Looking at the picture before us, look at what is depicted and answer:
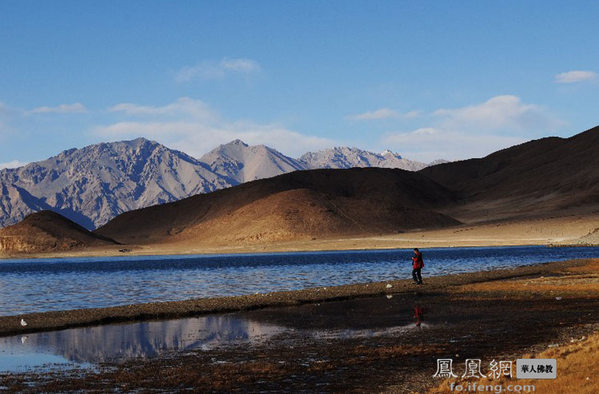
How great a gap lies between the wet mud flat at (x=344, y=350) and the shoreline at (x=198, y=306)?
2.44 metres

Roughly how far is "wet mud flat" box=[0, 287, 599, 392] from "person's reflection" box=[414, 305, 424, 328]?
1.9 inches

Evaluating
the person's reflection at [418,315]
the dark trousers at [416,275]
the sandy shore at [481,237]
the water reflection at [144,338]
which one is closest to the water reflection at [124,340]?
the water reflection at [144,338]

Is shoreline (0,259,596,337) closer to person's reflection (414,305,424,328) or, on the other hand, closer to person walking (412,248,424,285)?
person walking (412,248,424,285)

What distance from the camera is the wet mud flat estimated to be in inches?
722

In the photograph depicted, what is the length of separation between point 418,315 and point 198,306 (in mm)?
11005

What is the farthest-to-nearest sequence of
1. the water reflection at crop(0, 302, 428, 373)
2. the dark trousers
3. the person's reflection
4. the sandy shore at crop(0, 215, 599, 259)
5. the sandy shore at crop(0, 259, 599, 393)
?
1. the sandy shore at crop(0, 215, 599, 259)
2. the dark trousers
3. the person's reflection
4. the water reflection at crop(0, 302, 428, 373)
5. the sandy shore at crop(0, 259, 599, 393)

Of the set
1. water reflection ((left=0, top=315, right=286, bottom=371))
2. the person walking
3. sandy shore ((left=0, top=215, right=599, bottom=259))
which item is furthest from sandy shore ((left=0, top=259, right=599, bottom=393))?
sandy shore ((left=0, top=215, right=599, bottom=259))

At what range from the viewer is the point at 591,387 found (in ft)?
49.6

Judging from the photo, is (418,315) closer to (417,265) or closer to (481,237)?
(417,265)

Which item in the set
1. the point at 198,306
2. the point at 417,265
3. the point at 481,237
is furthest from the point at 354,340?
the point at 481,237

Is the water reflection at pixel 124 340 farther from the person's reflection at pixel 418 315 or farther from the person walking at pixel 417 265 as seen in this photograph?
the person walking at pixel 417 265

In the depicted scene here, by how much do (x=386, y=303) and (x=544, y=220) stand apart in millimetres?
161448

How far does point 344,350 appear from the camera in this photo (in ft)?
74.8

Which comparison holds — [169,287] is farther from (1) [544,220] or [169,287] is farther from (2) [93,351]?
(1) [544,220]
